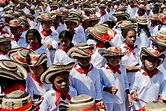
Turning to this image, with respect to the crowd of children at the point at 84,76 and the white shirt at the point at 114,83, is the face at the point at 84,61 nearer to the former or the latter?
the crowd of children at the point at 84,76

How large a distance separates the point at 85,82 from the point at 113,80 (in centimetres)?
58

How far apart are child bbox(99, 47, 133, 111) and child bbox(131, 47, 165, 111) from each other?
0.24 metres

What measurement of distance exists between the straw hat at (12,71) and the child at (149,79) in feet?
6.59

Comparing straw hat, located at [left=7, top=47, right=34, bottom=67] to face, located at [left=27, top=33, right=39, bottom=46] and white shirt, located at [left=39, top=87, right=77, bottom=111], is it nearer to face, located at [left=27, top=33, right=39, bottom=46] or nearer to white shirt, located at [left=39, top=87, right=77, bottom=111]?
face, located at [left=27, top=33, right=39, bottom=46]

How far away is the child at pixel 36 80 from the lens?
539cm

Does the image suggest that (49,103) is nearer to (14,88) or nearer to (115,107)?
(14,88)

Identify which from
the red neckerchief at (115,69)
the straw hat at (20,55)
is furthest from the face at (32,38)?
the red neckerchief at (115,69)

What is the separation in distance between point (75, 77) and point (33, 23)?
266 inches

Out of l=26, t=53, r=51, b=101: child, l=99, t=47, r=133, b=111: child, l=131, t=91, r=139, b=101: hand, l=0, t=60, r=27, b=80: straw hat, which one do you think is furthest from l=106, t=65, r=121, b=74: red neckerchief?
l=0, t=60, r=27, b=80: straw hat

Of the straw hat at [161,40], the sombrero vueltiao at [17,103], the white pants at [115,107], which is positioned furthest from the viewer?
the straw hat at [161,40]

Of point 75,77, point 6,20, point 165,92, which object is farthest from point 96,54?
point 6,20

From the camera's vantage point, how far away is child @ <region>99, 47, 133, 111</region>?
5797 mm

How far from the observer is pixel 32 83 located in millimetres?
5398

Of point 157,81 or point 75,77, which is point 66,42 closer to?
point 75,77
